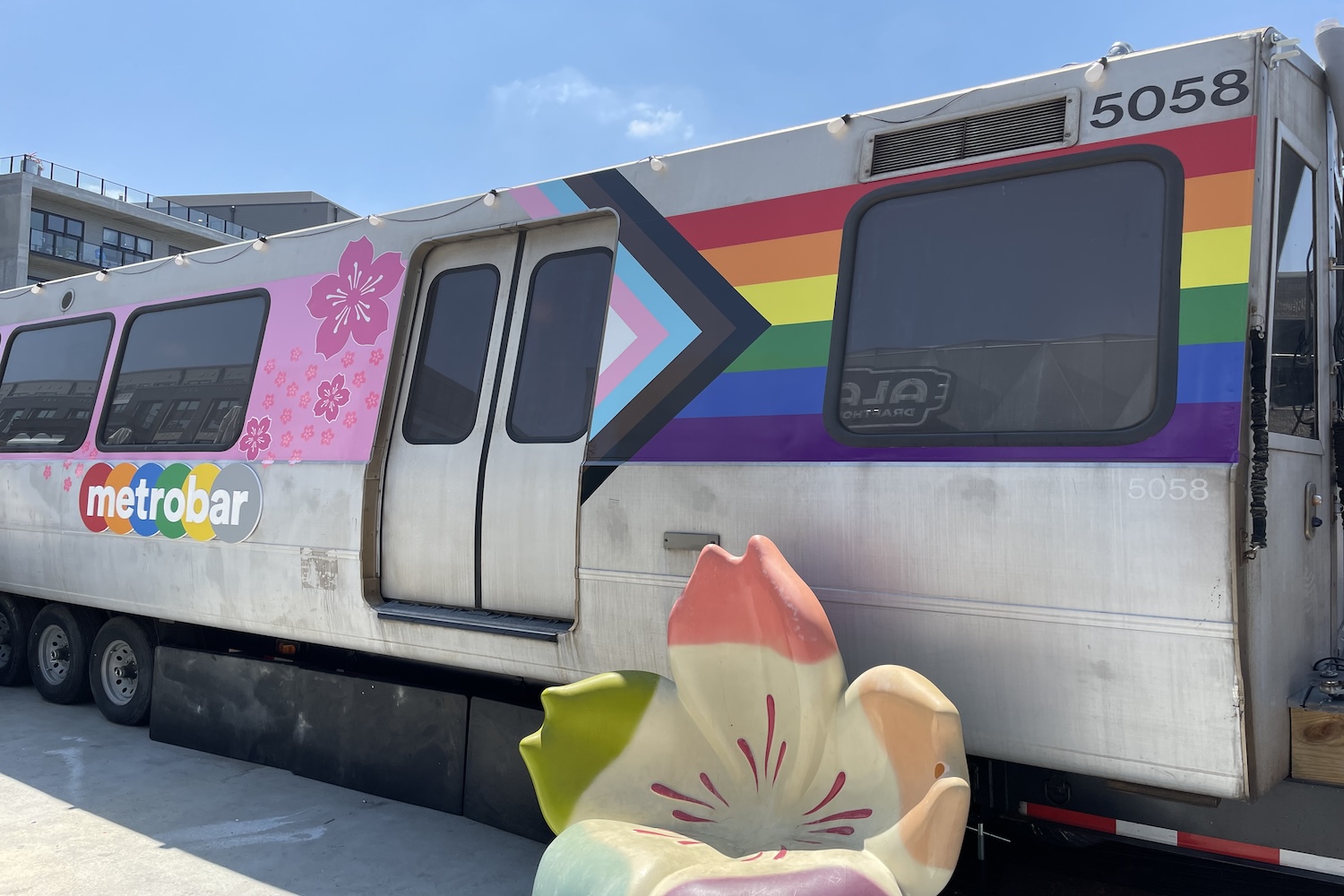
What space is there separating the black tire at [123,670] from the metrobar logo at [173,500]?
0.80m

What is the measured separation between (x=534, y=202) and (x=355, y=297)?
4.25 feet

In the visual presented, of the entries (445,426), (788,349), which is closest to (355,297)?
(445,426)

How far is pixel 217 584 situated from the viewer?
18.9 ft

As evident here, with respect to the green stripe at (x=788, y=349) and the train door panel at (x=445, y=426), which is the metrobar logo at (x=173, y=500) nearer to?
the train door panel at (x=445, y=426)

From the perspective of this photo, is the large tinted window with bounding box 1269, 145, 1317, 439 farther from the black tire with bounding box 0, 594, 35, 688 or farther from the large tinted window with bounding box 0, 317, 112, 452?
the black tire with bounding box 0, 594, 35, 688

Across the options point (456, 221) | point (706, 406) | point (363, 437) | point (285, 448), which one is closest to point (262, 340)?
point (285, 448)

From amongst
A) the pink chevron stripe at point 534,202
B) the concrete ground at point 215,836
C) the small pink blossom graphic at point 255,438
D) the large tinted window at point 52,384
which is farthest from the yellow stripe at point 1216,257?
the large tinted window at point 52,384

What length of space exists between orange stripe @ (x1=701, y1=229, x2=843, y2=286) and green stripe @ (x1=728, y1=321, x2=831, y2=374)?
203 millimetres

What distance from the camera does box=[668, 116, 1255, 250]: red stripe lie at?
3023mm

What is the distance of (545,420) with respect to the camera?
181 inches

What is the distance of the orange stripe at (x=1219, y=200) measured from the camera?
2977mm

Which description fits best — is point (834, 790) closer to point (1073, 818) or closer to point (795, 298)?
point (1073, 818)

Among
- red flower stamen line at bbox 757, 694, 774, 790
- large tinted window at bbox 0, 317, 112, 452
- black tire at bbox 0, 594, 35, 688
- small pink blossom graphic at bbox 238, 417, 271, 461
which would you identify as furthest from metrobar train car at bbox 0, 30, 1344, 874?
black tire at bbox 0, 594, 35, 688

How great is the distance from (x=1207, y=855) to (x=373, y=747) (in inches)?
156
